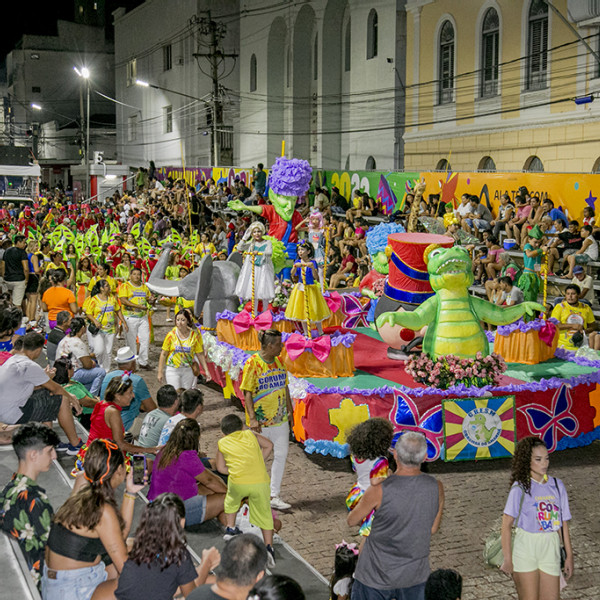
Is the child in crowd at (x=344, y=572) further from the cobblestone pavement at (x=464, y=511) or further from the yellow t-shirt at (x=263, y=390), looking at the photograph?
the yellow t-shirt at (x=263, y=390)

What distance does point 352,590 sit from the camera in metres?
5.13

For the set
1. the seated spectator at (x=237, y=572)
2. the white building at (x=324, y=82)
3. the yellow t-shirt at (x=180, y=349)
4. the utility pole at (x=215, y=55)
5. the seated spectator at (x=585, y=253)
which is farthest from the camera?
the utility pole at (x=215, y=55)

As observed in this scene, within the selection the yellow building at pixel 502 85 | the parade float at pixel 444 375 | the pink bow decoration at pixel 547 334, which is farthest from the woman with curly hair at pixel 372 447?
the yellow building at pixel 502 85

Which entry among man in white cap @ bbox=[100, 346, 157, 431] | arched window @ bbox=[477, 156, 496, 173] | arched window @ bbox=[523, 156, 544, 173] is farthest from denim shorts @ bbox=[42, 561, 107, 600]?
arched window @ bbox=[477, 156, 496, 173]

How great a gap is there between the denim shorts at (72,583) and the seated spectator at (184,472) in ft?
Answer: 5.61

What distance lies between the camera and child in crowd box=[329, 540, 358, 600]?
5434 mm

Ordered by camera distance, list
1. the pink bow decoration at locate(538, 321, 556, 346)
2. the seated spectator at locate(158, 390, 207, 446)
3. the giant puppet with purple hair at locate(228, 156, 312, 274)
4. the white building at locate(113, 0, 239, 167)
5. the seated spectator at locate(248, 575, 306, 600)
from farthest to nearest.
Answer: the white building at locate(113, 0, 239, 167)
the giant puppet with purple hair at locate(228, 156, 312, 274)
the pink bow decoration at locate(538, 321, 556, 346)
the seated spectator at locate(158, 390, 207, 446)
the seated spectator at locate(248, 575, 306, 600)

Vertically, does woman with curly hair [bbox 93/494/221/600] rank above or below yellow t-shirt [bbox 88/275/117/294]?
below

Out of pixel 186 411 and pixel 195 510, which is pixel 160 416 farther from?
pixel 195 510

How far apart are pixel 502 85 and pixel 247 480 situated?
61.3 feet

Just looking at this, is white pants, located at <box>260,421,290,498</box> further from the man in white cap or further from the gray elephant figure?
the gray elephant figure

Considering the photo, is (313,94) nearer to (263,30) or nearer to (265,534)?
(263,30)

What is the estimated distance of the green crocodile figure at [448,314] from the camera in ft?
31.9

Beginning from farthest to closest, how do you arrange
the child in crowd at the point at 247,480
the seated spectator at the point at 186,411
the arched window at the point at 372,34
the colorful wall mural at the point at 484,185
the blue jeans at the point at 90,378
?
the arched window at the point at 372,34
the colorful wall mural at the point at 484,185
the blue jeans at the point at 90,378
the seated spectator at the point at 186,411
the child in crowd at the point at 247,480
